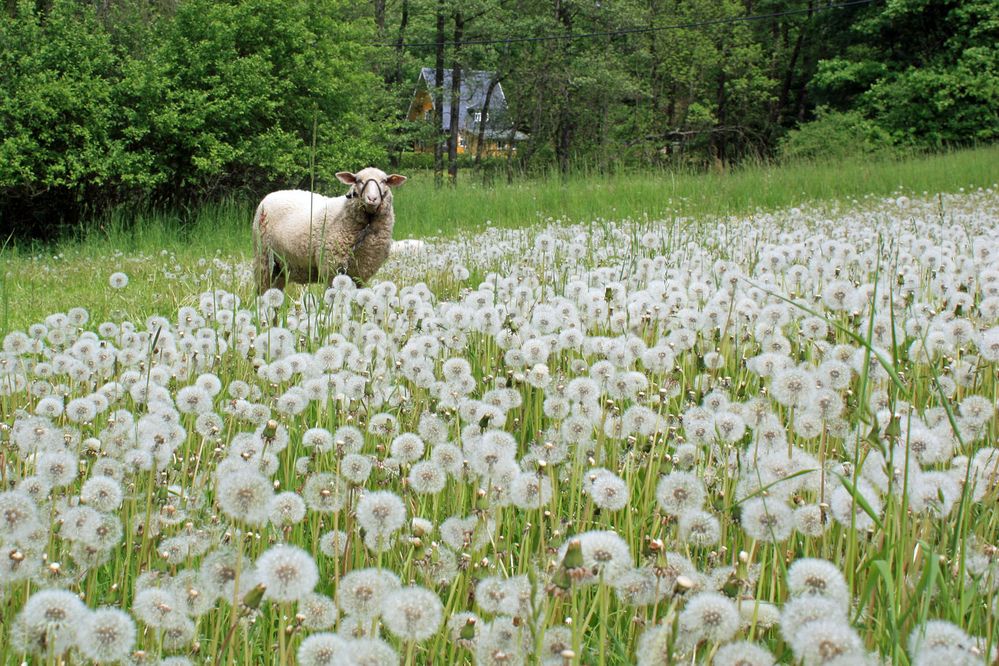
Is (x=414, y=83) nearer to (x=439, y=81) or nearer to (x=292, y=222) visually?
(x=439, y=81)

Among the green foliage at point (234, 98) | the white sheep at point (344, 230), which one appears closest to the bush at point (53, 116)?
the green foliage at point (234, 98)

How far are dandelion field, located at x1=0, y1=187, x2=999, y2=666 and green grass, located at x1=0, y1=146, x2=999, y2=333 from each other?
23.4 feet

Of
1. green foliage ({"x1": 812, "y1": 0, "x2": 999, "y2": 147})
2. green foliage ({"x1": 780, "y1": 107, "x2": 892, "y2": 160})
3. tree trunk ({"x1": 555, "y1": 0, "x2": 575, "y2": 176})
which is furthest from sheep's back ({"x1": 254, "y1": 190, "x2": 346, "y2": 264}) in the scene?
tree trunk ({"x1": 555, "y1": 0, "x2": 575, "y2": 176})

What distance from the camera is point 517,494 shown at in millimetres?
1668

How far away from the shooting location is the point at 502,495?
174 cm

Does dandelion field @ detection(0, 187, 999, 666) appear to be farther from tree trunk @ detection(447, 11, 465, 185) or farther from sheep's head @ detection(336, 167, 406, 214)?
tree trunk @ detection(447, 11, 465, 185)

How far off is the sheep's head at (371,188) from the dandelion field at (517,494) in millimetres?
2612

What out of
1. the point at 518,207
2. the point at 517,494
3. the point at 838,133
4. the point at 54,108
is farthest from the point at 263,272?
the point at 838,133

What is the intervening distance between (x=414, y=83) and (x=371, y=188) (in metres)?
39.7

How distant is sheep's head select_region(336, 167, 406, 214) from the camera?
665cm

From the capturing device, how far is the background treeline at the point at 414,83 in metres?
16.2

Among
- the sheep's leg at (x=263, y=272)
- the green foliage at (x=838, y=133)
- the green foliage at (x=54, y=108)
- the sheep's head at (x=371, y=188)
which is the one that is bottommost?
the sheep's leg at (x=263, y=272)

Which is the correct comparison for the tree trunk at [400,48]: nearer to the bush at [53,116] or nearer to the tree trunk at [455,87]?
the tree trunk at [455,87]

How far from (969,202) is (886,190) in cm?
406
